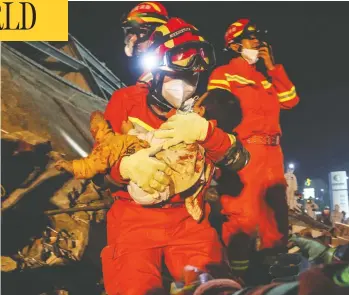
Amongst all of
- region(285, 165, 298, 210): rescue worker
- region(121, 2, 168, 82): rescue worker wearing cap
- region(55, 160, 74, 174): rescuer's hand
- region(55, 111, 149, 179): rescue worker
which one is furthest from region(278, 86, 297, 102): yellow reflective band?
region(55, 160, 74, 174): rescuer's hand

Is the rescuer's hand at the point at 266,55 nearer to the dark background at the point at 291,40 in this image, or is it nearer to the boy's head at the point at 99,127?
the dark background at the point at 291,40

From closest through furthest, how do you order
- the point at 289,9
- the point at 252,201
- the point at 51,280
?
the point at 51,280
the point at 252,201
the point at 289,9

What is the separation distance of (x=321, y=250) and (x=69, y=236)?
1009mm

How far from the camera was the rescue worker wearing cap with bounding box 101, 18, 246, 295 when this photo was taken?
68.3 inches

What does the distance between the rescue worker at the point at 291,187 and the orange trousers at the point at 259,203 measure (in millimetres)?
115

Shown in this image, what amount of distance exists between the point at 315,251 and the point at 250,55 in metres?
0.89

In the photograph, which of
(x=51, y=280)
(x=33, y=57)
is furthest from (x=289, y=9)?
(x=51, y=280)

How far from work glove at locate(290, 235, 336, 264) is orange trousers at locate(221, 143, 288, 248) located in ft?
0.42

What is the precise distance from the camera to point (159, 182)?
180 cm

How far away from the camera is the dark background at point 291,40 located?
2.14 meters

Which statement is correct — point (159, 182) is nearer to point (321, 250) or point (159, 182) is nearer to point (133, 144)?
point (133, 144)

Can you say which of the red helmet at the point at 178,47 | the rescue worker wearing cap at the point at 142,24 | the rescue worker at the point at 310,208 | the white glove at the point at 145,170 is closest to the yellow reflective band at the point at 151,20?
the rescue worker wearing cap at the point at 142,24

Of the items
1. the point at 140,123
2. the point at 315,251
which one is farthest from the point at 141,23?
the point at 315,251

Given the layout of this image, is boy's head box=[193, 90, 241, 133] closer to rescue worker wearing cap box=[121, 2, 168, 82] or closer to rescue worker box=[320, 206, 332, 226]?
rescue worker wearing cap box=[121, 2, 168, 82]
